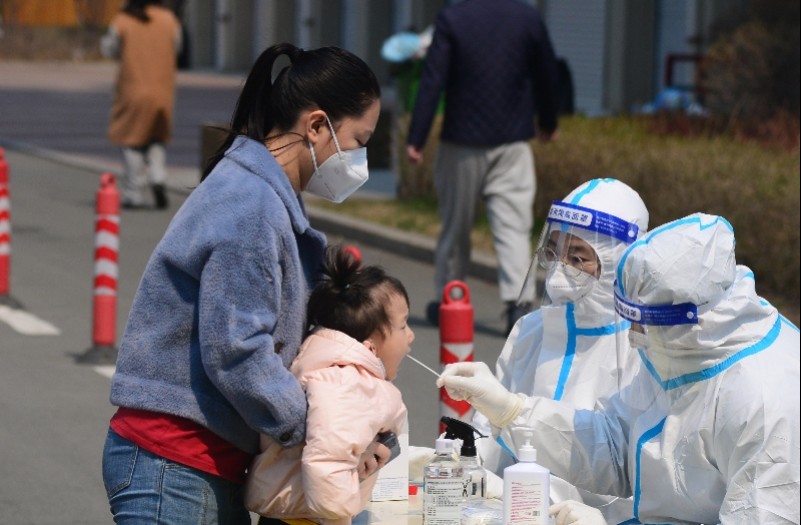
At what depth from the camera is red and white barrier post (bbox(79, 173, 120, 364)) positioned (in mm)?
9172

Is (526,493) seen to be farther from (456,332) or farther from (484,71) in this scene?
(484,71)

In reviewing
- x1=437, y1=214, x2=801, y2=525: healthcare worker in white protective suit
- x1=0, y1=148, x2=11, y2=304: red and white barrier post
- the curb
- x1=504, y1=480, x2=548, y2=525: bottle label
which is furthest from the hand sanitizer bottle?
the curb

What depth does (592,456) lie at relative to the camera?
4.37m

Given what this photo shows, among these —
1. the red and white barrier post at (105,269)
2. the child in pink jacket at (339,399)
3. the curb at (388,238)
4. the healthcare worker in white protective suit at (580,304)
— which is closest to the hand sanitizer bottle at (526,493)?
the child in pink jacket at (339,399)

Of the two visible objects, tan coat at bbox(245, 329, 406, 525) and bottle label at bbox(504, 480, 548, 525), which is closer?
tan coat at bbox(245, 329, 406, 525)

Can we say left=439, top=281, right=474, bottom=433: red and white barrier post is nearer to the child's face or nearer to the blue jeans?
the child's face

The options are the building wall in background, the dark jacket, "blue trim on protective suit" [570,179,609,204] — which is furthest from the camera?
the building wall in background

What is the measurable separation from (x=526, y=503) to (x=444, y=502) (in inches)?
10.3

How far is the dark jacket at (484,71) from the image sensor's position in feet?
32.8

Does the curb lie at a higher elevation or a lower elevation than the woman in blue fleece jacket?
lower

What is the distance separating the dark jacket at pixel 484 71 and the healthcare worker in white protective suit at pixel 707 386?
19.9 feet

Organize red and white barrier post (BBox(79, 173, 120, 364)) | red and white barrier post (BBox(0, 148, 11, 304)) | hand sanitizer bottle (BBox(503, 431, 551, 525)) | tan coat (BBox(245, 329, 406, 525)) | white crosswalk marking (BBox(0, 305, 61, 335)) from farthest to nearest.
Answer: red and white barrier post (BBox(0, 148, 11, 304)) → white crosswalk marking (BBox(0, 305, 61, 335)) → red and white barrier post (BBox(79, 173, 120, 364)) → hand sanitizer bottle (BBox(503, 431, 551, 525)) → tan coat (BBox(245, 329, 406, 525))

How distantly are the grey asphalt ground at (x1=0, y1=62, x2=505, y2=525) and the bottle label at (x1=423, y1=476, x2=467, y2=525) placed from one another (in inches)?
41.3

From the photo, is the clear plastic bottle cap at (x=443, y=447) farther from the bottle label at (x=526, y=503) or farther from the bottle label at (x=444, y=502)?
the bottle label at (x=526, y=503)
